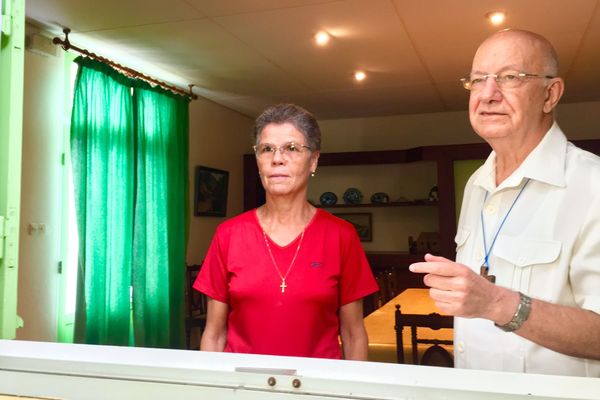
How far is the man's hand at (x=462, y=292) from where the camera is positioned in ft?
2.78

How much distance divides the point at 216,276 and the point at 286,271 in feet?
0.72

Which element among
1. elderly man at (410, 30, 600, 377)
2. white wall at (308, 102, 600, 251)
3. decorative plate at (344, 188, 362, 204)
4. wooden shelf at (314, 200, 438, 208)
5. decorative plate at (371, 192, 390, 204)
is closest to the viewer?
elderly man at (410, 30, 600, 377)

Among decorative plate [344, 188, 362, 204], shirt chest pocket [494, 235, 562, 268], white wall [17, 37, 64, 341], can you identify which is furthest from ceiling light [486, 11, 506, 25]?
decorative plate [344, 188, 362, 204]

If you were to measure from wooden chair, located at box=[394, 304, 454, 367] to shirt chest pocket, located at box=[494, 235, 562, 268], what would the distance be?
173 centimetres

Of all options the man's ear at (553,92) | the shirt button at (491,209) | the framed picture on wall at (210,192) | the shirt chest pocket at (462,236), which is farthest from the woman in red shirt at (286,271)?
the framed picture on wall at (210,192)

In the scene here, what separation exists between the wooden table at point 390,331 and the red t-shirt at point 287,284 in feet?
4.67

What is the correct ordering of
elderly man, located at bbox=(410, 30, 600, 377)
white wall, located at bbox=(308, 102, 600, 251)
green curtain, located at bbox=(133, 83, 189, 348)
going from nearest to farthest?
elderly man, located at bbox=(410, 30, 600, 377), green curtain, located at bbox=(133, 83, 189, 348), white wall, located at bbox=(308, 102, 600, 251)

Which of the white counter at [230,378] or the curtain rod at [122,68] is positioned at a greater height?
the curtain rod at [122,68]

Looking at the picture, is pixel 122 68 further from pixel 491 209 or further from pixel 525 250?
pixel 525 250

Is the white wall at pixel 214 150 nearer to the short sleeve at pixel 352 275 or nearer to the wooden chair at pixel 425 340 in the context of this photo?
the wooden chair at pixel 425 340

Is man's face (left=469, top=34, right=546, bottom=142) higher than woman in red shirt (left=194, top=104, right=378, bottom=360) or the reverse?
higher

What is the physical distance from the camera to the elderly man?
38.5 inches

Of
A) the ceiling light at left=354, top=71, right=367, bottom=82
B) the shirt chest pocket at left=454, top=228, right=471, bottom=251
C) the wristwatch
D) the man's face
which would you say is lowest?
the wristwatch

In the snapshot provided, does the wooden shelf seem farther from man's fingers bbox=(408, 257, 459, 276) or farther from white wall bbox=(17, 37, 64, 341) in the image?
man's fingers bbox=(408, 257, 459, 276)
